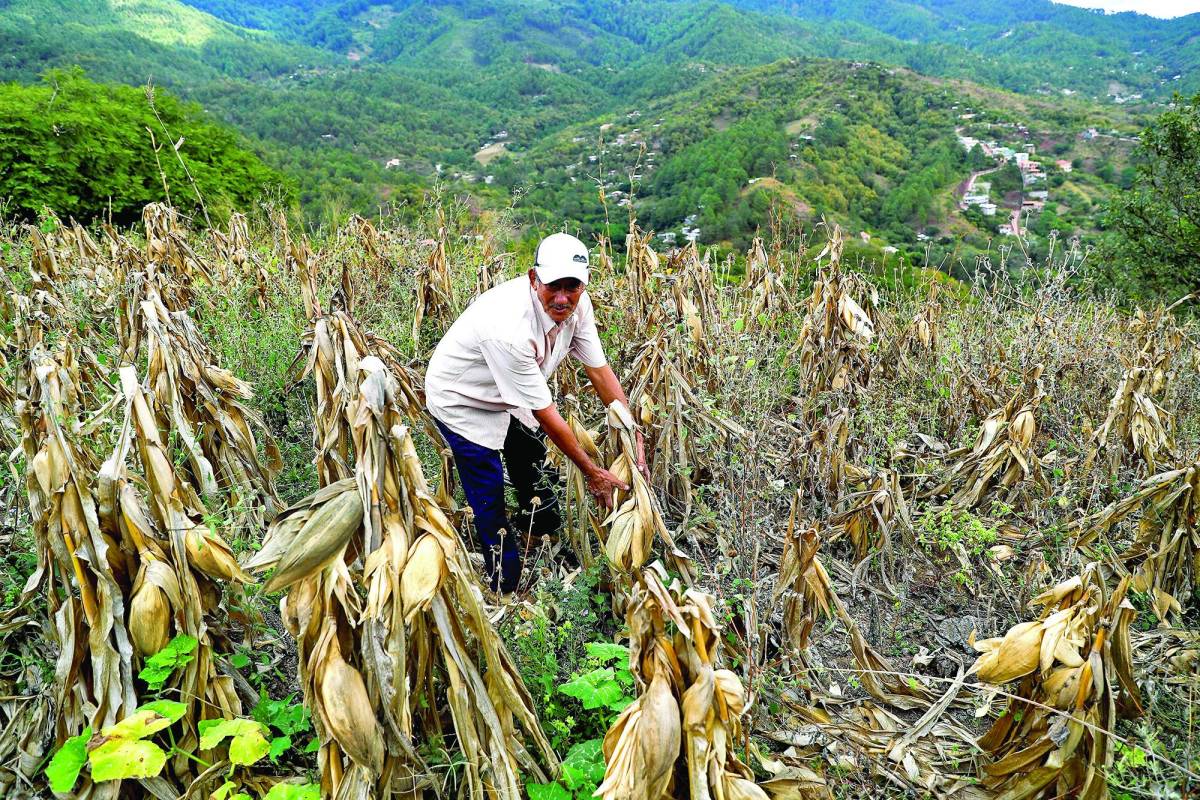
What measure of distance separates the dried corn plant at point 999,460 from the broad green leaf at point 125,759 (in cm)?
271

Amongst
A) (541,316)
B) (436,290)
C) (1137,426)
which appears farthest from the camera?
(436,290)

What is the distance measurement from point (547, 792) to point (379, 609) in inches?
27.5

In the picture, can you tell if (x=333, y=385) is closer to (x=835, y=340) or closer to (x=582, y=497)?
(x=582, y=497)

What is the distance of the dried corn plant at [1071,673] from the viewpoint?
1.34m

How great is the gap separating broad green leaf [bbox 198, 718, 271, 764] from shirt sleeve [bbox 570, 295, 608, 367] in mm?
1457

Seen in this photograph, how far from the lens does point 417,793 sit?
1.45 metres

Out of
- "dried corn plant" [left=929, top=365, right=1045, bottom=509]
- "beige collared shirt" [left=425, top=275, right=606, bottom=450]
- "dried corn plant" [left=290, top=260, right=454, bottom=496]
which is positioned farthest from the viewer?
"dried corn plant" [left=929, top=365, right=1045, bottom=509]

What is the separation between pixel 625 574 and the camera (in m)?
1.74

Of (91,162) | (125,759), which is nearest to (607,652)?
(125,759)

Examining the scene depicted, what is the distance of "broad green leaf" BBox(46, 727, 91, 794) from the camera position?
4.73 ft

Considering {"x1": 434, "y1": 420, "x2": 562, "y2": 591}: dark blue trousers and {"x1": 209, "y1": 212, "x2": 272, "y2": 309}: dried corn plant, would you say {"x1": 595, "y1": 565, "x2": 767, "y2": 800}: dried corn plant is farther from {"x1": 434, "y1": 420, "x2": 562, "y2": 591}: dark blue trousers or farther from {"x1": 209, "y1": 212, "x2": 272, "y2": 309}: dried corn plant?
{"x1": 209, "y1": 212, "x2": 272, "y2": 309}: dried corn plant

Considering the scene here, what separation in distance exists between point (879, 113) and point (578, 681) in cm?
3798

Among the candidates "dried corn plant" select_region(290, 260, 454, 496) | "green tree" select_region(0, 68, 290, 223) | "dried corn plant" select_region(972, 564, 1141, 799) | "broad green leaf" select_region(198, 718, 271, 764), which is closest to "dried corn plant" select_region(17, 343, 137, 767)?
"broad green leaf" select_region(198, 718, 271, 764)

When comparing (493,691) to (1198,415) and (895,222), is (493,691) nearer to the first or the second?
(1198,415)
